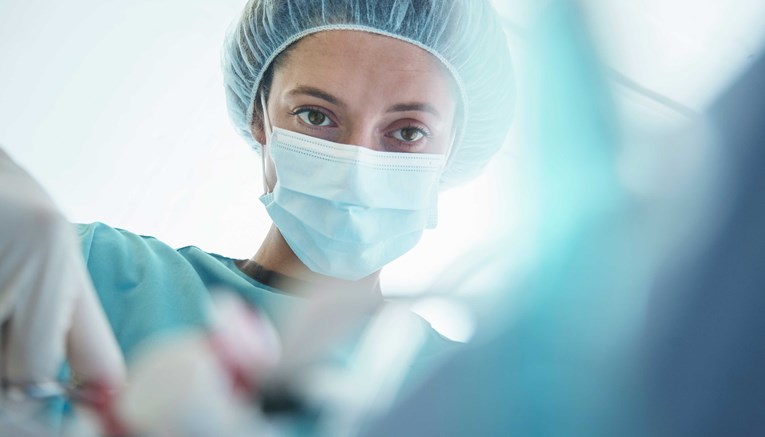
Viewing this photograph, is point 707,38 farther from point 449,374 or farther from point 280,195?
point 280,195

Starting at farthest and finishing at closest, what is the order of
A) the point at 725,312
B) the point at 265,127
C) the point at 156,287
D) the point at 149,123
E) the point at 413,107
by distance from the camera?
the point at 149,123
the point at 265,127
the point at 413,107
the point at 156,287
the point at 725,312

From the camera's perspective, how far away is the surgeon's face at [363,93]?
99 cm

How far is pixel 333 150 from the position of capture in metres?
0.99

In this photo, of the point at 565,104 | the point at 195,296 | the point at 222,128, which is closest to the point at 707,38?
the point at 565,104

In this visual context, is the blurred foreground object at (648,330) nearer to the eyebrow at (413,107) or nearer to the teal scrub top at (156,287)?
the teal scrub top at (156,287)

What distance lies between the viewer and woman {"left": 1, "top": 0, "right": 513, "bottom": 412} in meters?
0.97

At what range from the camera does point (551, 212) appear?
0.54 m

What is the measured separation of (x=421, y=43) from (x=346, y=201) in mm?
310

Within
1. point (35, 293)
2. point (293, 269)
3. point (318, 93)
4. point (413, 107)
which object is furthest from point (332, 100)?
point (35, 293)

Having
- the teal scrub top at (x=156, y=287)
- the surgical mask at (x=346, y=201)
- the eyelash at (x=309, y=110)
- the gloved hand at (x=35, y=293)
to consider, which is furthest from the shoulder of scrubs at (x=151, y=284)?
the gloved hand at (x=35, y=293)

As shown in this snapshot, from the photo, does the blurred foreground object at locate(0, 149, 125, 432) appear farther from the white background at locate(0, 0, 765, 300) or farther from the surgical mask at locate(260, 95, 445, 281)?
the white background at locate(0, 0, 765, 300)

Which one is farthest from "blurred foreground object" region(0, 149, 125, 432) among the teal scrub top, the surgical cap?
the surgical cap

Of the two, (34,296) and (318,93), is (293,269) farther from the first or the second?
(34,296)

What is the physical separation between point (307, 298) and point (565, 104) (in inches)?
22.5
